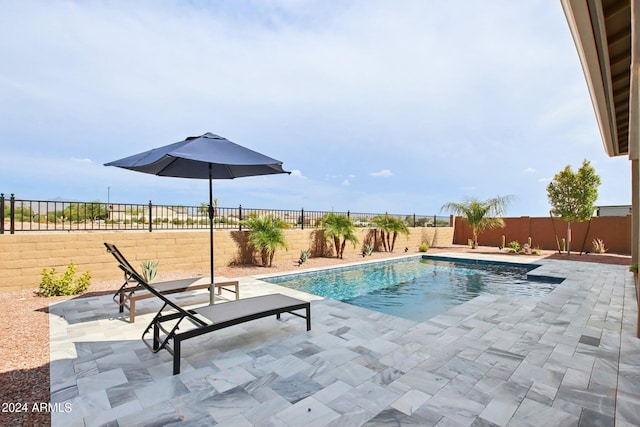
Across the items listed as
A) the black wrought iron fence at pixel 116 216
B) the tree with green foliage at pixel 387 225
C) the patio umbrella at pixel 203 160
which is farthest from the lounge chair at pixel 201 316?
the tree with green foliage at pixel 387 225

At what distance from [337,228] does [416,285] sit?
14.4ft

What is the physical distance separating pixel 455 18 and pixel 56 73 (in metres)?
9.47

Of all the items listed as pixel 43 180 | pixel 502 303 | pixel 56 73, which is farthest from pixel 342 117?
pixel 43 180

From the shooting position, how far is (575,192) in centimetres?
1193

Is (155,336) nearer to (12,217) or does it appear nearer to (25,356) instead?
(25,356)

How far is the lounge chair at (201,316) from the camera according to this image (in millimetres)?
2818

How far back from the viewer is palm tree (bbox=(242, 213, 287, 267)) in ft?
30.2

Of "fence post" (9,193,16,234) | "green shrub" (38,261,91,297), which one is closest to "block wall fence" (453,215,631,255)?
"green shrub" (38,261,91,297)

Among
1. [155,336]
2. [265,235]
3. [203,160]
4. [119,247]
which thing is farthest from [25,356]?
[265,235]

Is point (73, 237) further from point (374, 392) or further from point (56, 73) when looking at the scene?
point (374, 392)

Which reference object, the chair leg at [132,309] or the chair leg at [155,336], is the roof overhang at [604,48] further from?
the chair leg at [132,309]

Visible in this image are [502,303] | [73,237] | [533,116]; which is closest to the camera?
[502,303]

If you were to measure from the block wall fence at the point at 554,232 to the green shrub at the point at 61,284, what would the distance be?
18296 mm

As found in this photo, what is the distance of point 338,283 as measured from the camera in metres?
8.01
